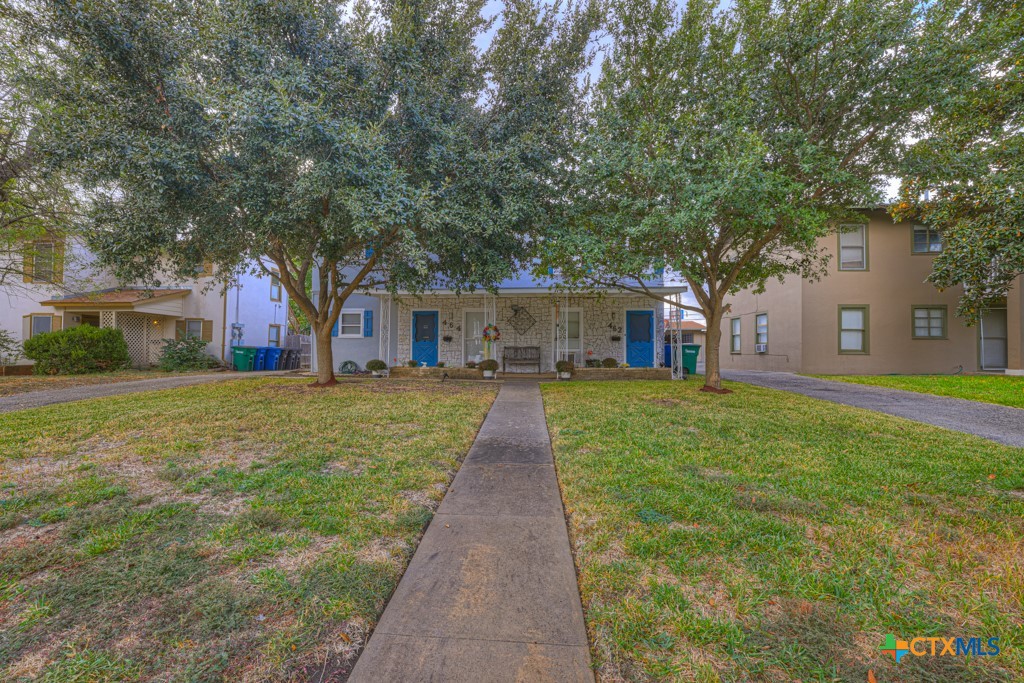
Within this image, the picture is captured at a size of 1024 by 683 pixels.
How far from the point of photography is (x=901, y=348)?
1505 centimetres

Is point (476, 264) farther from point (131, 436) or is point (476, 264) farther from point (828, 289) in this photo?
point (828, 289)

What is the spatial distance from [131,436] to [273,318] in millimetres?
16931

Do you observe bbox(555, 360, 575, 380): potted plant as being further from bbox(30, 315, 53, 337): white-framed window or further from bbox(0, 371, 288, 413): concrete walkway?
bbox(30, 315, 53, 337): white-framed window

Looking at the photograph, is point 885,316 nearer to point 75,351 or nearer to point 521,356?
point 521,356

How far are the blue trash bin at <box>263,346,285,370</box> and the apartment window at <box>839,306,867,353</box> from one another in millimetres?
21319

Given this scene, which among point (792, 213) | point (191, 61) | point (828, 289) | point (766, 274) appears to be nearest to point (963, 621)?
point (792, 213)

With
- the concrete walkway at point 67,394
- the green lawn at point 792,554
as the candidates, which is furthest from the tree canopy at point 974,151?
the concrete walkway at point 67,394

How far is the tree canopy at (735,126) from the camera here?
6727mm

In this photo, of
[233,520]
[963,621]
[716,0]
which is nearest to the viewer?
[963,621]

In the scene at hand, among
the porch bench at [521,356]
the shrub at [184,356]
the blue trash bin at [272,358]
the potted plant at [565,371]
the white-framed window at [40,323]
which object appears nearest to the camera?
the potted plant at [565,371]

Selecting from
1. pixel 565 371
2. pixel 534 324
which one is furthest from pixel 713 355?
pixel 534 324

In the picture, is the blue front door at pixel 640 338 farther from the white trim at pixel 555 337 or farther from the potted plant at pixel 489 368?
the potted plant at pixel 489 368

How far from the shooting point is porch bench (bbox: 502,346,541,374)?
14109 mm

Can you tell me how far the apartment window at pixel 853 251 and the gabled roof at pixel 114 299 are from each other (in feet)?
79.0
